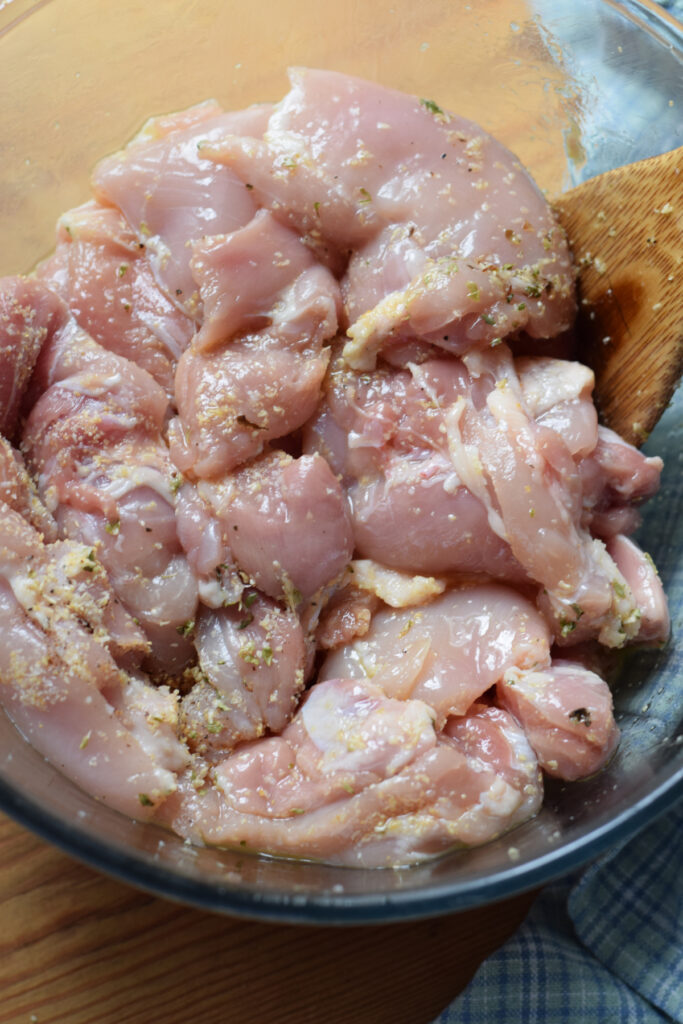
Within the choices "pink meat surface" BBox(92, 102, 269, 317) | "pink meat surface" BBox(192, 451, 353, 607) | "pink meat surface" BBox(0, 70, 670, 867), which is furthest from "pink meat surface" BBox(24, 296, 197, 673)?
"pink meat surface" BBox(92, 102, 269, 317)

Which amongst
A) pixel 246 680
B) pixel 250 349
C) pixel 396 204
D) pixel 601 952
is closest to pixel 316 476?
pixel 250 349

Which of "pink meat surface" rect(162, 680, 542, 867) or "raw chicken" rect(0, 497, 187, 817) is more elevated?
"raw chicken" rect(0, 497, 187, 817)

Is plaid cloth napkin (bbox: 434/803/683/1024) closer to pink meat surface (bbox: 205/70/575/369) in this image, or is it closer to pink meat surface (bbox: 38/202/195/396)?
pink meat surface (bbox: 205/70/575/369)

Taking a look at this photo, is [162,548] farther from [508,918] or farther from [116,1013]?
[508,918]

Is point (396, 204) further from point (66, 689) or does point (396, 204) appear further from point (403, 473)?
point (66, 689)

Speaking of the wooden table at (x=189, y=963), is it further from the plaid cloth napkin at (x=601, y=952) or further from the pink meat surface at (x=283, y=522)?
the pink meat surface at (x=283, y=522)
